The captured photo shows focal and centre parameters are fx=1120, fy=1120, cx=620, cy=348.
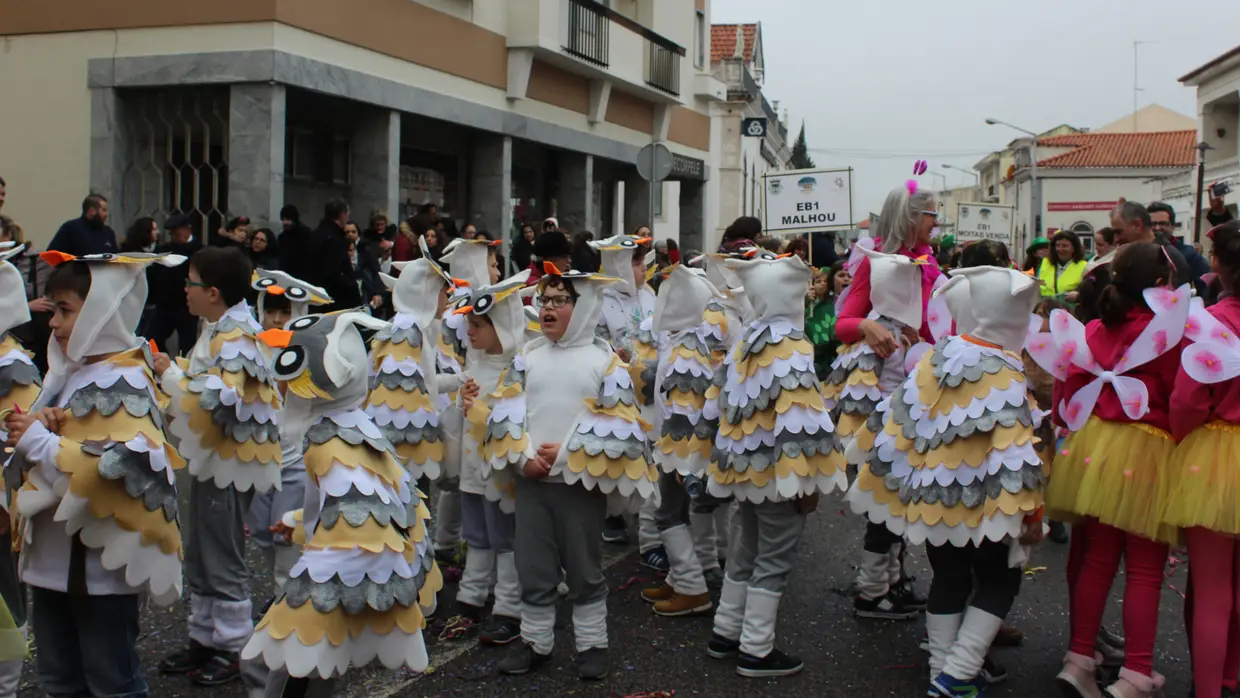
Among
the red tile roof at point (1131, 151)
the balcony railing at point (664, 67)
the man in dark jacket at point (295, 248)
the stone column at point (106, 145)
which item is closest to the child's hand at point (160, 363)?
the man in dark jacket at point (295, 248)

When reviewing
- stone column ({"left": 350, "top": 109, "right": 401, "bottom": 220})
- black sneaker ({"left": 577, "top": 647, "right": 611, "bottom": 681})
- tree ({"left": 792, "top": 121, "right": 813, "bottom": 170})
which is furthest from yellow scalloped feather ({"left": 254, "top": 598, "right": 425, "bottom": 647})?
tree ({"left": 792, "top": 121, "right": 813, "bottom": 170})

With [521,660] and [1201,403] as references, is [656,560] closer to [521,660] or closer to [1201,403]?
[521,660]

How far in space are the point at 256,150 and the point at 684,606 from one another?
9.11 metres

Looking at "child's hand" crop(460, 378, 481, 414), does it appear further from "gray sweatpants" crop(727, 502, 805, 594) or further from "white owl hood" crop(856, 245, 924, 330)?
"white owl hood" crop(856, 245, 924, 330)

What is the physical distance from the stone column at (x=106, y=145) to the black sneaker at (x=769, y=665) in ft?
36.7

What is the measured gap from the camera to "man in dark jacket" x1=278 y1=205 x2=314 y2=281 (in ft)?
39.3

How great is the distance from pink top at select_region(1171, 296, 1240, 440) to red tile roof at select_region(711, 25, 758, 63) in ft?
154

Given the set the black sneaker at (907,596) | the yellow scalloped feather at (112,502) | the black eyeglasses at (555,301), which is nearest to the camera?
the yellow scalloped feather at (112,502)

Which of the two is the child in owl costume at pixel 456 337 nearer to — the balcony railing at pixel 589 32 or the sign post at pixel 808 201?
the sign post at pixel 808 201

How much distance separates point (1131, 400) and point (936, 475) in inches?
33.2

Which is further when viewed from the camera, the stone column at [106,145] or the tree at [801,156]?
the tree at [801,156]

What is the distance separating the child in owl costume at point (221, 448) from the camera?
16.1ft

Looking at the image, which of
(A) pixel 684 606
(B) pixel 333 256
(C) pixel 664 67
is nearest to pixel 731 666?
(A) pixel 684 606

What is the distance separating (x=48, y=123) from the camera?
13.9 meters
